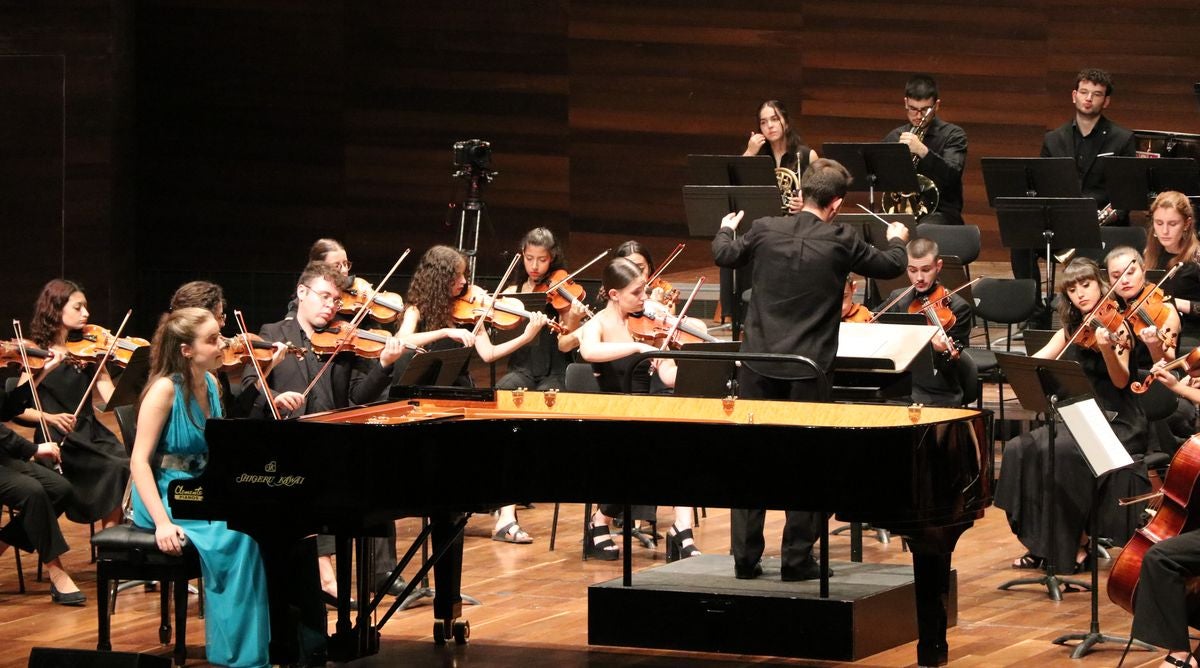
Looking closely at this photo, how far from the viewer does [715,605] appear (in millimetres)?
5004

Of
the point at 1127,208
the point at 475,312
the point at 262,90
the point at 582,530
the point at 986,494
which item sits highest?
the point at 262,90

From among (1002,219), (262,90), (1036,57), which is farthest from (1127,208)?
(262,90)

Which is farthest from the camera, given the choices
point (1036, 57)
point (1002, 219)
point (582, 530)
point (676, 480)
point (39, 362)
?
point (1036, 57)

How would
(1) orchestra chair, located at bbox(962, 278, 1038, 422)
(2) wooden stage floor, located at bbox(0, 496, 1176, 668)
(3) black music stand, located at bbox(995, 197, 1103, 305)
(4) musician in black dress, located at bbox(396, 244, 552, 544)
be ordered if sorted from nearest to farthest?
(2) wooden stage floor, located at bbox(0, 496, 1176, 668)
(4) musician in black dress, located at bbox(396, 244, 552, 544)
(3) black music stand, located at bbox(995, 197, 1103, 305)
(1) orchestra chair, located at bbox(962, 278, 1038, 422)

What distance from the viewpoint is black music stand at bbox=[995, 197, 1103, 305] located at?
24.0ft

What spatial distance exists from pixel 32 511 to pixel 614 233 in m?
5.51

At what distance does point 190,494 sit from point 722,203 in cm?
363

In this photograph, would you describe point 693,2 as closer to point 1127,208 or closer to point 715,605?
point 1127,208

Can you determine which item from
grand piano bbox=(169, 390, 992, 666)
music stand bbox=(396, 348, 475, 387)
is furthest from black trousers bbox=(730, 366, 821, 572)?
music stand bbox=(396, 348, 475, 387)

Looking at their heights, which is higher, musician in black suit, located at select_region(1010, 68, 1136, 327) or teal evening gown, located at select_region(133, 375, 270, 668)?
musician in black suit, located at select_region(1010, 68, 1136, 327)

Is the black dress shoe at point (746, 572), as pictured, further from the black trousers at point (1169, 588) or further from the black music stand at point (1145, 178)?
the black music stand at point (1145, 178)

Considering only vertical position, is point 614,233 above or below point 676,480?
above

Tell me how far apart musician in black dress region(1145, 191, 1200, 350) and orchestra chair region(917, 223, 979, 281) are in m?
1.00

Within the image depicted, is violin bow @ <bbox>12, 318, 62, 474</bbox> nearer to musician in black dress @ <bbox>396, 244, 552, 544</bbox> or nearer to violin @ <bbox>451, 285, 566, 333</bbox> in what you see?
musician in black dress @ <bbox>396, 244, 552, 544</bbox>
